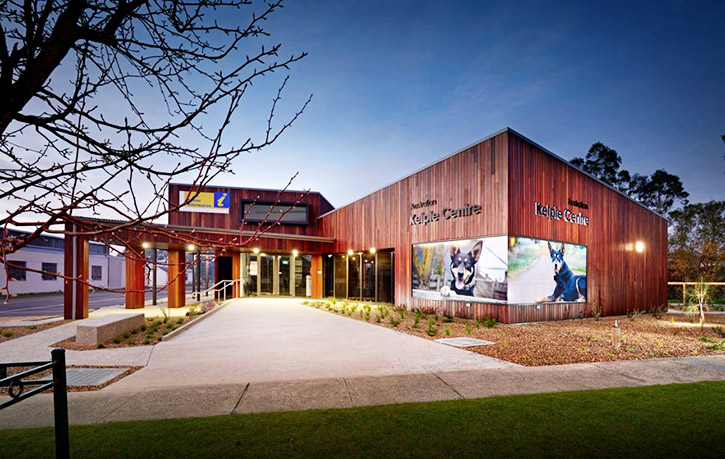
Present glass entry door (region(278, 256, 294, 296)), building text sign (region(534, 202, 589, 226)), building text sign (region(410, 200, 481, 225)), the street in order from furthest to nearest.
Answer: glass entry door (region(278, 256, 294, 296)) < the street < building text sign (region(410, 200, 481, 225)) < building text sign (region(534, 202, 589, 226))

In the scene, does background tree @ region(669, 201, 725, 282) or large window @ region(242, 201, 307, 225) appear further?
background tree @ region(669, 201, 725, 282)

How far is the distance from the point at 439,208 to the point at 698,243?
2929cm

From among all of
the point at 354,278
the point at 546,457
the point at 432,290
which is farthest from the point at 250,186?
the point at 546,457

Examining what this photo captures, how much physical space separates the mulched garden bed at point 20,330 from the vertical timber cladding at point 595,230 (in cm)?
1495

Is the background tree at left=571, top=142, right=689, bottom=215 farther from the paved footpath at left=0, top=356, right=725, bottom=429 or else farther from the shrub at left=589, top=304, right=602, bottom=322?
the paved footpath at left=0, top=356, right=725, bottom=429

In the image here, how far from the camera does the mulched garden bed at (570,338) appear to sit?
24.6 feet

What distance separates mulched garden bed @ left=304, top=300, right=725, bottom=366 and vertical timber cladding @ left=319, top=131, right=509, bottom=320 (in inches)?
65.1

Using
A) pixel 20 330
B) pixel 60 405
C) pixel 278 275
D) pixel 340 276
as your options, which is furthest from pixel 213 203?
pixel 60 405

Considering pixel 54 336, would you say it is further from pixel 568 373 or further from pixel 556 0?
pixel 556 0

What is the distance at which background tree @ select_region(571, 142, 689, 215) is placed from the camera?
1518 inches

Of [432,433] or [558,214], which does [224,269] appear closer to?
[558,214]

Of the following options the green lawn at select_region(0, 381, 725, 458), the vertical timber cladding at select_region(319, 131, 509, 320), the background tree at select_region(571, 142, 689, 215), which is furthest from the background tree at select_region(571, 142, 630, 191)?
the green lawn at select_region(0, 381, 725, 458)

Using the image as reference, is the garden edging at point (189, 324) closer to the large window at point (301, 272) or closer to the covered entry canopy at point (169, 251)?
the covered entry canopy at point (169, 251)

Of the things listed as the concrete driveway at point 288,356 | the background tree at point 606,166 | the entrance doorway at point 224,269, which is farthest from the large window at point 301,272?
the background tree at point 606,166
